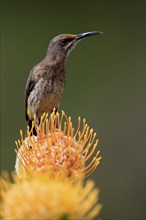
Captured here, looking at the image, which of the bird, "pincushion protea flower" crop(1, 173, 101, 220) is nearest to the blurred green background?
the bird

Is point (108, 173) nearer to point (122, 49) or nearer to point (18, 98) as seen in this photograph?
point (18, 98)

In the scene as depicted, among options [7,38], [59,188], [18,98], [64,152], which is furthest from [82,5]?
[59,188]

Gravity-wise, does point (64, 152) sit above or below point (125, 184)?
above

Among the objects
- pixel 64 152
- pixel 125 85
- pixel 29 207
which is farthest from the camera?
pixel 125 85

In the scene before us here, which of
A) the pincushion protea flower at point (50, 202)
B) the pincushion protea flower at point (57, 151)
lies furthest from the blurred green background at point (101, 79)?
the pincushion protea flower at point (50, 202)

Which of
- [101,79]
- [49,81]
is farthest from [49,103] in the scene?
[101,79]

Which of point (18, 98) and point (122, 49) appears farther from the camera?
point (122, 49)

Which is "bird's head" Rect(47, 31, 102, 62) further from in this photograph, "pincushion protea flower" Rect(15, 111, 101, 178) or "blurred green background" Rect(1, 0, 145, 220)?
"blurred green background" Rect(1, 0, 145, 220)
